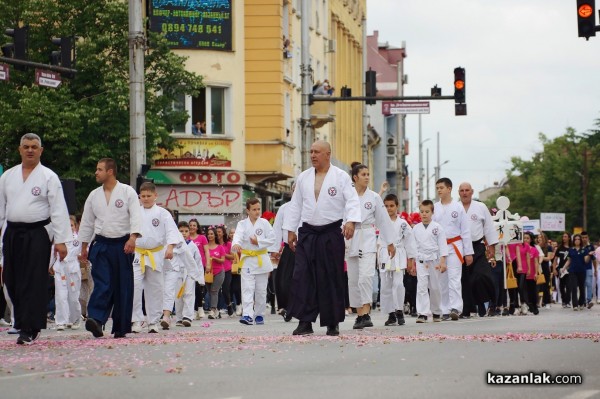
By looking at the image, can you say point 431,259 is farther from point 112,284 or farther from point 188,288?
point 112,284

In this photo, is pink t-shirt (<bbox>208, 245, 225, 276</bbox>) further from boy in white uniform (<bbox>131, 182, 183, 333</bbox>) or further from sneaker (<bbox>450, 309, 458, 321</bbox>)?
boy in white uniform (<bbox>131, 182, 183, 333</bbox>)

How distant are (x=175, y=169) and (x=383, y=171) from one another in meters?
72.4

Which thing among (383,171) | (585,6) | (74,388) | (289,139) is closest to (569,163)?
(383,171)

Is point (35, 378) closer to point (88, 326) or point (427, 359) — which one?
point (427, 359)

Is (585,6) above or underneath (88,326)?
above

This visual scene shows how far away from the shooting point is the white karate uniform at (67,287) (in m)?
23.8

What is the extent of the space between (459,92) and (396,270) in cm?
1868

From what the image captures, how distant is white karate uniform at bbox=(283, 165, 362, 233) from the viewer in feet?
55.6

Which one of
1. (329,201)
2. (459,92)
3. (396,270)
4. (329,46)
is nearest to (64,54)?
(396,270)

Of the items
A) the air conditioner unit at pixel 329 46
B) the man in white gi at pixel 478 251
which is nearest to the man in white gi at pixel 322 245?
the man in white gi at pixel 478 251

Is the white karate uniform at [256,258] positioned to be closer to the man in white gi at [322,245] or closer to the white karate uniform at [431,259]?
the white karate uniform at [431,259]

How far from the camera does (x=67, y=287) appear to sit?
24.1 metres

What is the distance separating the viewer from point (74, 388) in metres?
10.3

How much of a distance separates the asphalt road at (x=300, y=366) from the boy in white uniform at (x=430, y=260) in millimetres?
6549
